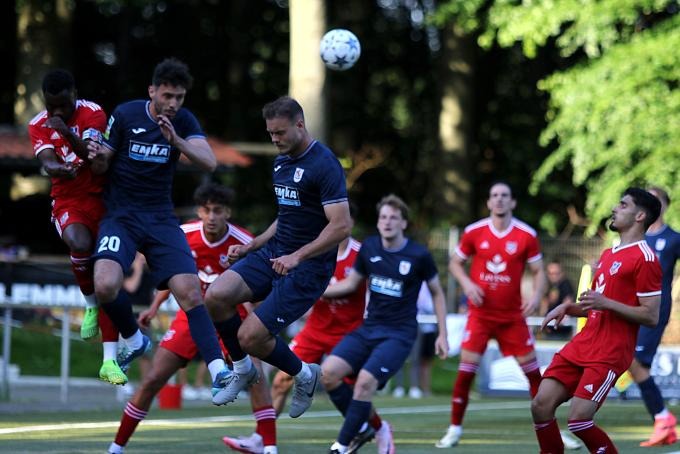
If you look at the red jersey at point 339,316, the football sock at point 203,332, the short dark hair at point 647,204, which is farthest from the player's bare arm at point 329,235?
the red jersey at point 339,316

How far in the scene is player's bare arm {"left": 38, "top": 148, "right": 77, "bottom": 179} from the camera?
979 cm

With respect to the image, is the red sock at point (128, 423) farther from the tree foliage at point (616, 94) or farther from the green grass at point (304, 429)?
the tree foliage at point (616, 94)

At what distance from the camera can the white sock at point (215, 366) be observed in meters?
9.73

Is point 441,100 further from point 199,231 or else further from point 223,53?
point 199,231

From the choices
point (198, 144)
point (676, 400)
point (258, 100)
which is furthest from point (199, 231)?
point (258, 100)

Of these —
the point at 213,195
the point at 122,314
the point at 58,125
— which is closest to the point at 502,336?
the point at 213,195

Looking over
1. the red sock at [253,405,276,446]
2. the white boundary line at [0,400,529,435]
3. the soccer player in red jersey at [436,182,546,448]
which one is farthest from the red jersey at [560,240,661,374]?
the white boundary line at [0,400,529,435]

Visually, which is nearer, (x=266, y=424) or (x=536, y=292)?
(x=266, y=424)

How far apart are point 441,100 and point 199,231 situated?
69.8 ft

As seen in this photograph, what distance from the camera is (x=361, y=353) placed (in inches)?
462

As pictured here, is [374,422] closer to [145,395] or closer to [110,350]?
[145,395]

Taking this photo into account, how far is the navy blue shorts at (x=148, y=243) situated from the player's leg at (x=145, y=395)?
1023mm

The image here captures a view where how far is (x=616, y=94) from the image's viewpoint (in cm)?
2219

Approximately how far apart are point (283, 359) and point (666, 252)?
5.19 metres
